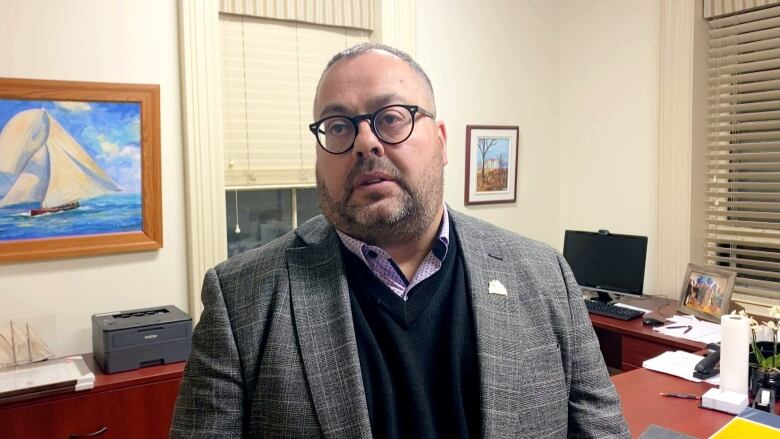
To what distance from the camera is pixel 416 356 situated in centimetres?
112

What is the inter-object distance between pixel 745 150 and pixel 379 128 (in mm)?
3114

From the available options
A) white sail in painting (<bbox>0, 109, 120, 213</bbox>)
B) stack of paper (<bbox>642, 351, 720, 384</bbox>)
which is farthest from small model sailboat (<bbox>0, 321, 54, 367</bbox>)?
stack of paper (<bbox>642, 351, 720, 384</bbox>)

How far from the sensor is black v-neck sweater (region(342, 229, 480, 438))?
3.53 feet

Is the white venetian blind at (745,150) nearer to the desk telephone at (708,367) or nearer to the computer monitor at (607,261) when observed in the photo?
the computer monitor at (607,261)

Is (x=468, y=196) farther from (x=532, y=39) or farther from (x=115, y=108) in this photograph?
(x=115, y=108)

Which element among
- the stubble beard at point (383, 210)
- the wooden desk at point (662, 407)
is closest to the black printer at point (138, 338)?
the stubble beard at point (383, 210)

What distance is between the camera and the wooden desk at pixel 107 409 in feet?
A: 7.25

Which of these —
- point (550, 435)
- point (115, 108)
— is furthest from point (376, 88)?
point (115, 108)

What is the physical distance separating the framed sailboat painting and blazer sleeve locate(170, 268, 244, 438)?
5.92 feet

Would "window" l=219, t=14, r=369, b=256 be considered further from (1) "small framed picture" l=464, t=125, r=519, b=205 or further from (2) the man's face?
(2) the man's face

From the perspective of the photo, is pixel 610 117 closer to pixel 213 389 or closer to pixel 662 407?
pixel 662 407

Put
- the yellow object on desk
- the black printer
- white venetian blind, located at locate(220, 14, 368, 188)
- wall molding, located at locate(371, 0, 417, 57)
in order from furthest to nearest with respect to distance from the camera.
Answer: wall molding, located at locate(371, 0, 417, 57) < white venetian blind, located at locate(220, 14, 368, 188) < the black printer < the yellow object on desk

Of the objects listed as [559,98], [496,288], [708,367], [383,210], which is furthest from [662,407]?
[559,98]

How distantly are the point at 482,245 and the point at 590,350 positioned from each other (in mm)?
291
